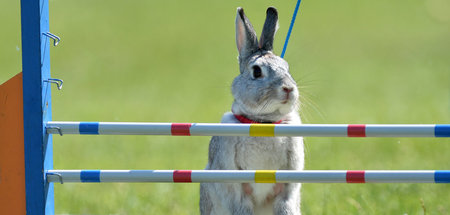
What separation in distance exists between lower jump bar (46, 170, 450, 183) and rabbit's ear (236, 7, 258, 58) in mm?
1088

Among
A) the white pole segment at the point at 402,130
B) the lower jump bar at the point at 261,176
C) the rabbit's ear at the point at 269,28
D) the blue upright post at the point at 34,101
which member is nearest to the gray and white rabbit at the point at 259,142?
the rabbit's ear at the point at 269,28

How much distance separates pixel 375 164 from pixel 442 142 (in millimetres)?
1431

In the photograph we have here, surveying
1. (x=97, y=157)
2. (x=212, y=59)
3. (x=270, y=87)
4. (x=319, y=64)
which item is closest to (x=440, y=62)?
(x=319, y=64)

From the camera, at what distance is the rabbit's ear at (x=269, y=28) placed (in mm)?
5012

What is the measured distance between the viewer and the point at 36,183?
4.37m

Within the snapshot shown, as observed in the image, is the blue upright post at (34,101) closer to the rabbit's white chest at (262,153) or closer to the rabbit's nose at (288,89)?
the rabbit's white chest at (262,153)

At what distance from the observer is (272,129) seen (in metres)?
4.21

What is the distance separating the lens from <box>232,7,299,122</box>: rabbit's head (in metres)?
4.78

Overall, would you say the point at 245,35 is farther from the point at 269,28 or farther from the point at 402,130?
the point at 402,130

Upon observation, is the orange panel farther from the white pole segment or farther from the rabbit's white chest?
the white pole segment

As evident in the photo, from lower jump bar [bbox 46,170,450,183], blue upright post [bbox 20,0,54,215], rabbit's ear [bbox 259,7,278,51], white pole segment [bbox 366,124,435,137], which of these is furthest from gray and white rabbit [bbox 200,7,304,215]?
blue upright post [bbox 20,0,54,215]

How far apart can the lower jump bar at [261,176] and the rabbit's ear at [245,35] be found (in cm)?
109

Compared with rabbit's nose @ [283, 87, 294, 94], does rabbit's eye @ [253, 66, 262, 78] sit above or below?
above

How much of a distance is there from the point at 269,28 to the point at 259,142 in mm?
738
